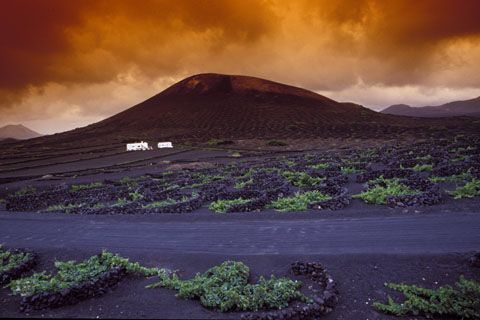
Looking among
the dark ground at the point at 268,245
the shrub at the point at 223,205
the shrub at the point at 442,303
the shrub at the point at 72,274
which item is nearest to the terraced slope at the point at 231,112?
the shrub at the point at 223,205

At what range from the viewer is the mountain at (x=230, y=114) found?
4380 inches

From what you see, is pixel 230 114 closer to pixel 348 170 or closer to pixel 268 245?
pixel 348 170

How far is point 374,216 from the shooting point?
16391 millimetres

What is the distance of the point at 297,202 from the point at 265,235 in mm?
5510

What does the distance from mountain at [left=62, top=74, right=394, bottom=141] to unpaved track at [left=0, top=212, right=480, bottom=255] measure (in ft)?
255

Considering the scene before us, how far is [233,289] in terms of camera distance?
10.9 meters

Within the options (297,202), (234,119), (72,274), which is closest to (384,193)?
(297,202)

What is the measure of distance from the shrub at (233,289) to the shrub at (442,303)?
2.44 meters

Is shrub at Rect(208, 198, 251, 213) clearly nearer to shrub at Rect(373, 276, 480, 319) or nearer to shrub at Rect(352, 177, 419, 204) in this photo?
shrub at Rect(352, 177, 419, 204)

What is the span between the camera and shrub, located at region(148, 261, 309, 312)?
1033 cm

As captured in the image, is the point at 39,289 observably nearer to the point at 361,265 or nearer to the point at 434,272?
the point at 361,265

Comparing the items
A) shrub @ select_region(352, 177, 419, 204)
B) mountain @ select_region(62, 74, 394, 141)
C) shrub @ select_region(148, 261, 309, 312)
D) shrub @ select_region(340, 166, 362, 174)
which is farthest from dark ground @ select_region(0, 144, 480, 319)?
mountain @ select_region(62, 74, 394, 141)

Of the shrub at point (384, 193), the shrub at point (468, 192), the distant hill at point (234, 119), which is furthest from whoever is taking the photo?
the distant hill at point (234, 119)

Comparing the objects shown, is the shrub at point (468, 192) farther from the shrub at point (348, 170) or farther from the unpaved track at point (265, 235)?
the shrub at point (348, 170)
